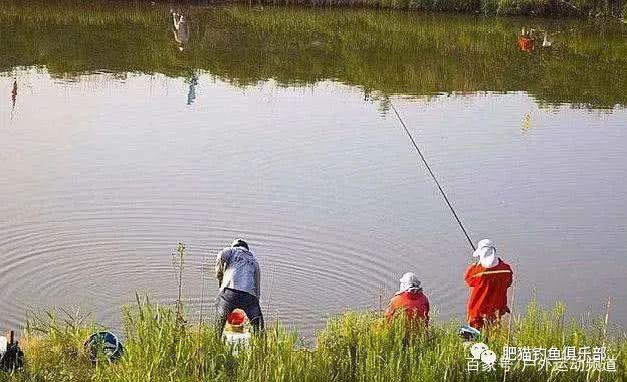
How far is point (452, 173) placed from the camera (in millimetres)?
11805

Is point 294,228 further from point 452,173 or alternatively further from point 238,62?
point 238,62

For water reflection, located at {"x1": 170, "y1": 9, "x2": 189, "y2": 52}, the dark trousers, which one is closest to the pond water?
water reflection, located at {"x1": 170, "y1": 9, "x2": 189, "y2": 52}

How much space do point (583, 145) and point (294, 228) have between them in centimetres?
601

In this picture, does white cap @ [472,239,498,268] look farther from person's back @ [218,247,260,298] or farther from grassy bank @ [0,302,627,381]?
person's back @ [218,247,260,298]

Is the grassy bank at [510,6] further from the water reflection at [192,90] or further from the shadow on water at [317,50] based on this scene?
the water reflection at [192,90]

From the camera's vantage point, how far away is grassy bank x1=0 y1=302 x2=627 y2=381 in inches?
194

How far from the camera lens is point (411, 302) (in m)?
6.02

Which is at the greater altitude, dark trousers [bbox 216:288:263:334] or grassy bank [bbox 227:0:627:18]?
grassy bank [bbox 227:0:627:18]

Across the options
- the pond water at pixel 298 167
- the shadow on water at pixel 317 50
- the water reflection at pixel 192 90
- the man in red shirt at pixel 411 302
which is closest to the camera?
the man in red shirt at pixel 411 302

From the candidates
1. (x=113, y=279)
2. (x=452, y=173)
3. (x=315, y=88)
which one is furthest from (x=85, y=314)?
(x=315, y=88)

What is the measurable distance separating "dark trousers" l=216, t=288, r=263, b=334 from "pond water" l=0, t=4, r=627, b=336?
2.97 ft

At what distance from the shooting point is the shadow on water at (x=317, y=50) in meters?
18.0

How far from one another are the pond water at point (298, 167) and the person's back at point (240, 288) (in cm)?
91

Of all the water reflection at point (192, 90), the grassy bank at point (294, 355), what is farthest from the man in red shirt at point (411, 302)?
the water reflection at point (192, 90)
